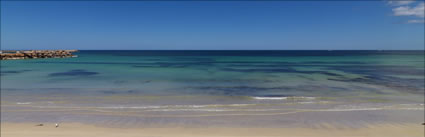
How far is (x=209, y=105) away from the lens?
406 inches

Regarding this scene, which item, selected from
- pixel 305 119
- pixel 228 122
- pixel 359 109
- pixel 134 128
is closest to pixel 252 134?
pixel 228 122

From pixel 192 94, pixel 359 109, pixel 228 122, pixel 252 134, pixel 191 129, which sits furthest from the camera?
pixel 192 94

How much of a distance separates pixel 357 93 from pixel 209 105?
817 centimetres

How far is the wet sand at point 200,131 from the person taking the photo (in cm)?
654

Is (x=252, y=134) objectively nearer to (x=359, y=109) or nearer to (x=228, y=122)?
(x=228, y=122)

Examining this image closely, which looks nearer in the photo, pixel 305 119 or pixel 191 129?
pixel 191 129

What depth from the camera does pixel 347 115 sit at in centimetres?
873

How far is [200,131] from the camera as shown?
275 inches

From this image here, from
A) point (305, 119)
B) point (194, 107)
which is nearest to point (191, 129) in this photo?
point (194, 107)

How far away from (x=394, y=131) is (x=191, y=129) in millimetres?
5405

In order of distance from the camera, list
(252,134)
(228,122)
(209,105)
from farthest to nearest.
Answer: (209,105), (228,122), (252,134)

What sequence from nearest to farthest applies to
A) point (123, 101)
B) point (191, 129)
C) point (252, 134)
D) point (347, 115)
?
1. point (252, 134)
2. point (191, 129)
3. point (347, 115)
4. point (123, 101)

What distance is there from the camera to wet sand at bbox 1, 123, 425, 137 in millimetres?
6543

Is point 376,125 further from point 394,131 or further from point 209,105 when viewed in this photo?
point 209,105
